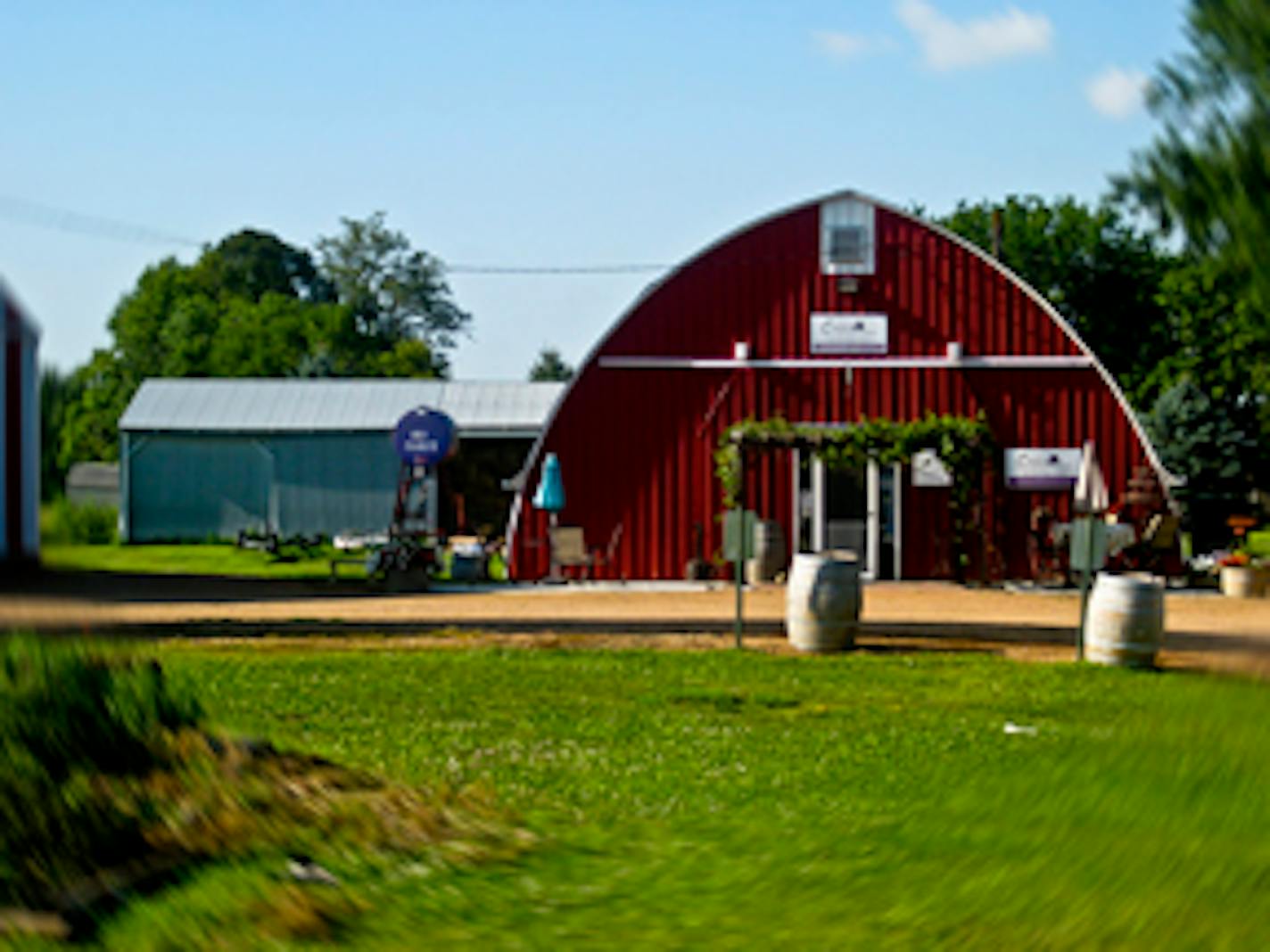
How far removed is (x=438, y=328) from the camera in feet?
303

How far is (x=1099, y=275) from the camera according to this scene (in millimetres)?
59469

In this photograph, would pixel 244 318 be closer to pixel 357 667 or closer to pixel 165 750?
pixel 357 667

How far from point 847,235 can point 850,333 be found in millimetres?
1651

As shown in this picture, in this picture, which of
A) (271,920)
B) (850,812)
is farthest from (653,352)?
(271,920)

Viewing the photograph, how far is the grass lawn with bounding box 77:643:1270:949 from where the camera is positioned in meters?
6.02

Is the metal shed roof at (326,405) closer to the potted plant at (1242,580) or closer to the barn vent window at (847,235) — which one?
the barn vent window at (847,235)

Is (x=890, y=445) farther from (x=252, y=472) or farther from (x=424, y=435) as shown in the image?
(x=252, y=472)

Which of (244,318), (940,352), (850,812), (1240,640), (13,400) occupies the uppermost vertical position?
(244,318)

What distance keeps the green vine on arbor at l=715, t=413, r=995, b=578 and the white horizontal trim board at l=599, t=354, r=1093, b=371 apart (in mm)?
988

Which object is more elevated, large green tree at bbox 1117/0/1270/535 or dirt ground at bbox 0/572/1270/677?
large green tree at bbox 1117/0/1270/535

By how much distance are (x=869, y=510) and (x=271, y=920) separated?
24388 mm

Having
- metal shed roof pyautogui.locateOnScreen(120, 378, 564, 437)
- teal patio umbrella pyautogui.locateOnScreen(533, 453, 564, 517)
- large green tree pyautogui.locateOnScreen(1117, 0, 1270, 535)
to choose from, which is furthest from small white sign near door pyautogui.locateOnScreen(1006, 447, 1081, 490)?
large green tree pyautogui.locateOnScreen(1117, 0, 1270, 535)

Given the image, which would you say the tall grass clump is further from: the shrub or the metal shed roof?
the metal shed roof

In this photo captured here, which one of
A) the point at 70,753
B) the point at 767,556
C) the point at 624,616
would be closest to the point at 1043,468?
the point at 767,556
